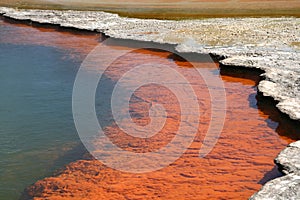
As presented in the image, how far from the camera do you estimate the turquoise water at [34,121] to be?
19.3ft

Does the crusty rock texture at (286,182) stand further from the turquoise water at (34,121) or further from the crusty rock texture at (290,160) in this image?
the turquoise water at (34,121)

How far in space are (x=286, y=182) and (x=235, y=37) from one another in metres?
8.90

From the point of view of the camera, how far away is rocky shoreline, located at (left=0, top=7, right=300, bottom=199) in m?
5.18

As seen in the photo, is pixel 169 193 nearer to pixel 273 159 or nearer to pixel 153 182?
pixel 153 182

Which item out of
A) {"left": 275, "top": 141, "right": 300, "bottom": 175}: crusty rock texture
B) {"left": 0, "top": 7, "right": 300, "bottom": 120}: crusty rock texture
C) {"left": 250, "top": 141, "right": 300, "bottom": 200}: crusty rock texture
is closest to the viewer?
{"left": 250, "top": 141, "right": 300, "bottom": 200}: crusty rock texture

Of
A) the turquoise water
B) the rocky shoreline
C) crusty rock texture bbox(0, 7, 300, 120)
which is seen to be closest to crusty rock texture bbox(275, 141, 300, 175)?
the rocky shoreline

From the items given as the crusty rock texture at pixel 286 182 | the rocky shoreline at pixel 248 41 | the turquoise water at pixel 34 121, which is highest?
the rocky shoreline at pixel 248 41

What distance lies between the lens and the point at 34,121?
7449 mm

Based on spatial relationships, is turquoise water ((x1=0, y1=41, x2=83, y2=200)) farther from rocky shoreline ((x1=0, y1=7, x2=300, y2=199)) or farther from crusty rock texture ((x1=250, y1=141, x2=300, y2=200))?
rocky shoreline ((x1=0, y1=7, x2=300, y2=199))

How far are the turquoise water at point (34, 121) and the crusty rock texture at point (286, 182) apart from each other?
2836mm

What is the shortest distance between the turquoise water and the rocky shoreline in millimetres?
2965

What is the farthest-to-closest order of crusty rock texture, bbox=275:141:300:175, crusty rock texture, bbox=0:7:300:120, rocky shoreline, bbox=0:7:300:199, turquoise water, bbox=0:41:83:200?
1. crusty rock texture, bbox=0:7:300:120
2. turquoise water, bbox=0:41:83:200
3. rocky shoreline, bbox=0:7:300:199
4. crusty rock texture, bbox=275:141:300:175

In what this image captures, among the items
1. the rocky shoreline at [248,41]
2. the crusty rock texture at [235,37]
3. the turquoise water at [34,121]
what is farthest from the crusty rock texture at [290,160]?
the turquoise water at [34,121]

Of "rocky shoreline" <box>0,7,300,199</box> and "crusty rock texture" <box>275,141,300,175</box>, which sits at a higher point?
"rocky shoreline" <box>0,7,300,199</box>
